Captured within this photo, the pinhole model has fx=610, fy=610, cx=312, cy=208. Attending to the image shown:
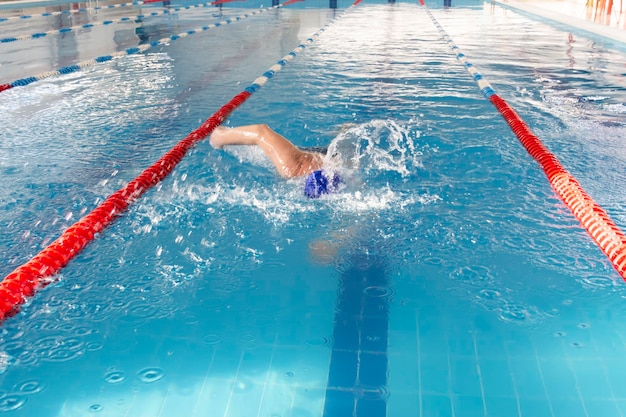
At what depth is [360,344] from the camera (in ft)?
6.55

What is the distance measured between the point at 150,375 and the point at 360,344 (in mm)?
667

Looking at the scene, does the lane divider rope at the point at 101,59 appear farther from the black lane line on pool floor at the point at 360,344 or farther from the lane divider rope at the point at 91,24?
the black lane line on pool floor at the point at 360,344

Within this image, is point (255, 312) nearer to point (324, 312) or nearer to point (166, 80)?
point (324, 312)

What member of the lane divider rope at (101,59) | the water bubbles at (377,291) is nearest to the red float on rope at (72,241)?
the water bubbles at (377,291)

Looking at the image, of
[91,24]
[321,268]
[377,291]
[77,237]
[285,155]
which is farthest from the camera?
[91,24]

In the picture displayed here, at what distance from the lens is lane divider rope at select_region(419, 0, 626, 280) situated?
252 cm

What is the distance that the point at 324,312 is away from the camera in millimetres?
2193

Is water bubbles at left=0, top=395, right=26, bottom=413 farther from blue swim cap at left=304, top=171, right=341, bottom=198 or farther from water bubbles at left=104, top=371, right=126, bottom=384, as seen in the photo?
blue swim cap at left=304, top=171, right=341, bottom=198

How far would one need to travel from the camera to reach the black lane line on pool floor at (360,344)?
5.70 ft

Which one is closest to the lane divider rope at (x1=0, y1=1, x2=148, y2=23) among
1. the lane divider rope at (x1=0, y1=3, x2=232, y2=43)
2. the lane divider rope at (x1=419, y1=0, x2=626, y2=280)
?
the lane divider rope at (x1=0, y1=3, x2=232, y2=43)

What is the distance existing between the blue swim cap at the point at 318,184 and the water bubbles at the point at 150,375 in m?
1.32

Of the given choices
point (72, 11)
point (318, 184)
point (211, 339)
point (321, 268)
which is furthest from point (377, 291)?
point (72, 11)

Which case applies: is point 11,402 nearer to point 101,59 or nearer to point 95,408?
point 95,408

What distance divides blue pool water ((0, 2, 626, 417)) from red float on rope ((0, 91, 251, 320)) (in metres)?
0.05
